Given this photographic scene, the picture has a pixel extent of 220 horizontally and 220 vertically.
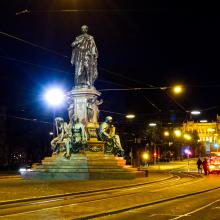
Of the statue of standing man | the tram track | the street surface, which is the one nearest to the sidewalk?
the statue of standing man

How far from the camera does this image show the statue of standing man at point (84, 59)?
121 ft

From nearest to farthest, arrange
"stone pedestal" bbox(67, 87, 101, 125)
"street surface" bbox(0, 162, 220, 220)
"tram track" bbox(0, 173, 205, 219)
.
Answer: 1. "street surface" bbox(0, 162, 220, 220)
2. "tram track" bbox(0, 173, 205, 219)
3. "stone pedestal" bbox(67, 87, 101, 125)

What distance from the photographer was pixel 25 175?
34.3 m

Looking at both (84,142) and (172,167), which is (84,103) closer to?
(84,142)

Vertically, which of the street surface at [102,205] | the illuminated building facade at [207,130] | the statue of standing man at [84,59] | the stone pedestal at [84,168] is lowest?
the street surface at [102,205]

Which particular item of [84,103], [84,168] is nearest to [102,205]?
[84,168]

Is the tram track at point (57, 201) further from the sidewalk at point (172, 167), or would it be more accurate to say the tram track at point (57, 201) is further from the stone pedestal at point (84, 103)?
the sidewalk at point (172, 167)

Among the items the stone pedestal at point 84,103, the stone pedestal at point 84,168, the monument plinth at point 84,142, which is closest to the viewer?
the stone pedestal at point 84,168

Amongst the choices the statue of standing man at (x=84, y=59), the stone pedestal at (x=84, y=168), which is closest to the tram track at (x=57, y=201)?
the stone pedestal at (x=84, y=168)

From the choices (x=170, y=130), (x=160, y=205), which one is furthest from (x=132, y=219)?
(x=170, y=130)

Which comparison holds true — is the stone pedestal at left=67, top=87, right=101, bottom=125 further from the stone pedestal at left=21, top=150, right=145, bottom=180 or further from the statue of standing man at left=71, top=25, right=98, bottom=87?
the stone pedestal at left=21, top=150, right=145, bottom=180

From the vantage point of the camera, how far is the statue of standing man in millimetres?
37031

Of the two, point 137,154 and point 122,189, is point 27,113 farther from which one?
point 122,189

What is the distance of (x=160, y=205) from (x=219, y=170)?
35472 millimetres
